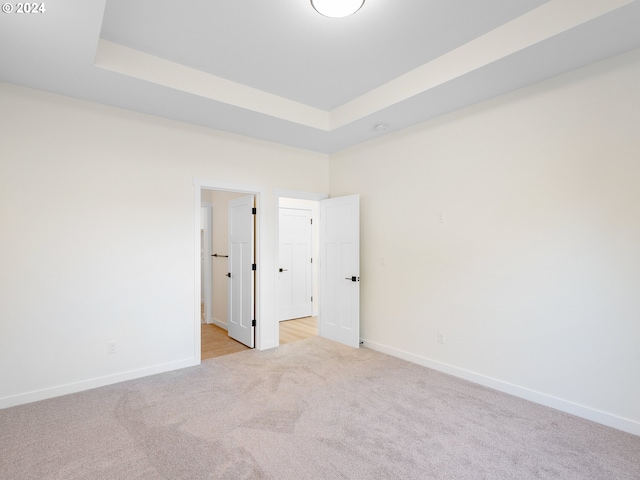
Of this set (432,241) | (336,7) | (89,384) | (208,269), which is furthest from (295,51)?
(208,269)

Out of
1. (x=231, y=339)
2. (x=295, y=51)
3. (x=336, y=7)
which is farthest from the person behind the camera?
(x=231, y=339)

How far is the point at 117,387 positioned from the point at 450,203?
149 inches

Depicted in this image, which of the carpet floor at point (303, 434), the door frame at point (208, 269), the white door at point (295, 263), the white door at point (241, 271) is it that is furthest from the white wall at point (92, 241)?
the white door at point (295, 263)

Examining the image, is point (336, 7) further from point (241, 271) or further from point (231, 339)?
point (231, 339)

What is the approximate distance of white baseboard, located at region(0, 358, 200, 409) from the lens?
2721 millimetres

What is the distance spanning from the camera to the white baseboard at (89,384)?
2721 millimetres

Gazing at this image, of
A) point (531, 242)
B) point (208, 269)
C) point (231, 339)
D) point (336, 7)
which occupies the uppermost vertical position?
point (336, 7)

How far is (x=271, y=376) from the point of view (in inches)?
132

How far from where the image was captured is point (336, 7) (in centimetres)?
211

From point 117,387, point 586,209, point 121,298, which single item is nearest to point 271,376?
point 117,387

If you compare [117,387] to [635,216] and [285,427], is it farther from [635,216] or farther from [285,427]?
[635,216]

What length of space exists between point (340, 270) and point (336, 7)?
312cm

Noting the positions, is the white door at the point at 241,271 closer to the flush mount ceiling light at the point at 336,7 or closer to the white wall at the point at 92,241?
the white wall at the point at 92,241

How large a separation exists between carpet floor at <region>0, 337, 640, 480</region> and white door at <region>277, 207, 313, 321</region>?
257cm
